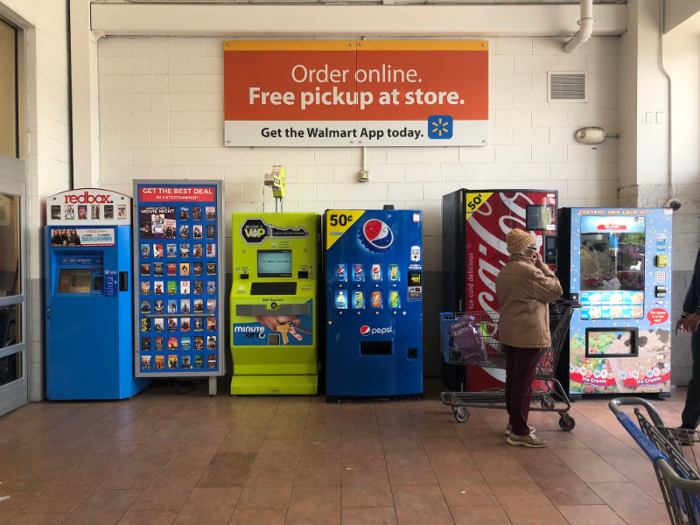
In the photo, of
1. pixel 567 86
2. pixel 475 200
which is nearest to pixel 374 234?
pixel 475 200

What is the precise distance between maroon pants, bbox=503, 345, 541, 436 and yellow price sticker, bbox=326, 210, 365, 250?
175 cm

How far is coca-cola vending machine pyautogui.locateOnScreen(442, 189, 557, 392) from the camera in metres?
4.39

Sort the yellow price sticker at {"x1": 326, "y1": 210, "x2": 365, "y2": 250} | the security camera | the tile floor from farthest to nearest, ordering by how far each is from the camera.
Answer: the security camera < the yellow price sticker at {"x1": 326, "y1": 210, "x2": 365, "y2": 250} < the tile floor

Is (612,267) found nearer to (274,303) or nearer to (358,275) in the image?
(358,275)

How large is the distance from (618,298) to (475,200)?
1.60 meters

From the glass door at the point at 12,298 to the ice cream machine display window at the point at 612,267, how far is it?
5.08 m

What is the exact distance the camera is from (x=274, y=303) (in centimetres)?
442

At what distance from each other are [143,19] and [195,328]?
10.5 ft

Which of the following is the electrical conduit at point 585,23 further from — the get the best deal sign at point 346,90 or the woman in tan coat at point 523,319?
the woman in tan coat at point 523,319

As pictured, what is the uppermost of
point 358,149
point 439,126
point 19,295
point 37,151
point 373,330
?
point 439,126

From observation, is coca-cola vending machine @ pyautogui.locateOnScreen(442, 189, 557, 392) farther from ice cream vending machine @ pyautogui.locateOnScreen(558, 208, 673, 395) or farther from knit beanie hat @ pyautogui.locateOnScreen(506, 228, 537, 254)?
knit beanie hat @ pyautogui.locateOnScreen(506, 228, 537, 254)

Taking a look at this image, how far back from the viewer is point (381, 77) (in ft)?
16.6

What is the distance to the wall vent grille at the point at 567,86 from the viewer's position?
5148 mm

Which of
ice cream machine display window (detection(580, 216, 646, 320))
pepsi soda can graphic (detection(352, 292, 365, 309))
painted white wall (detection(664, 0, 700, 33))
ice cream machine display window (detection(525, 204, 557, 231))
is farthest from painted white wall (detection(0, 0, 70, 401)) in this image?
painted white wall (detection(664, 0, 700, 33))
